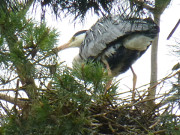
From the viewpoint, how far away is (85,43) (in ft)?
12.3

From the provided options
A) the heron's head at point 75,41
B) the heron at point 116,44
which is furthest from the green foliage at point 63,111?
the heron's head at point 75,41

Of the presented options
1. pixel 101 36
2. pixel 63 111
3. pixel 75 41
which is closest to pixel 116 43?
pixel 101 36

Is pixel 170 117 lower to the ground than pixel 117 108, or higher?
lower

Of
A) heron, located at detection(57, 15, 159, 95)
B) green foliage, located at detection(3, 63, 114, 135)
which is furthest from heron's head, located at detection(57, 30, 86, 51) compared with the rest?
green foliage, located at detection(3, 63, 114, 135)

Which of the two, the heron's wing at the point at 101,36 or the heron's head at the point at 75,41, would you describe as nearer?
the heron's wing at the point at 101,36

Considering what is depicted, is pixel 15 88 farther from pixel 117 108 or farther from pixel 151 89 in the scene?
pixel 151 89

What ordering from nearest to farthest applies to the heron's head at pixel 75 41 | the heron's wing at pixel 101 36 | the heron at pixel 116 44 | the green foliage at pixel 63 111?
the green foliage at pixel 63 111 < the heron at pixel 116 44 < the heron's wing at pixel 101 36 < the heron's head at pixel 75 41

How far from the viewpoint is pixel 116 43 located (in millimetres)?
3344

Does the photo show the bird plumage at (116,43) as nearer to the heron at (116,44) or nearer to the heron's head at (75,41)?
the heron at (116,44)

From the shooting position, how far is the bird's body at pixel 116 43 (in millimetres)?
3109

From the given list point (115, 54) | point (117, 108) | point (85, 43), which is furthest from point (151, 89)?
point (85, 43)

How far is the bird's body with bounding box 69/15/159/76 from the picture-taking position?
311 cm

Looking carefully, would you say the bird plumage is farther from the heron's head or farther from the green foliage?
the green foliage

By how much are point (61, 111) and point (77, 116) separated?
88mm
